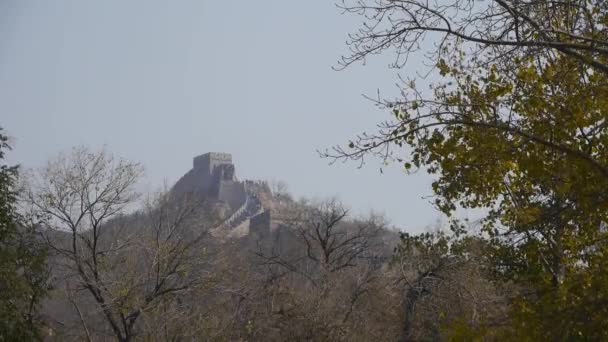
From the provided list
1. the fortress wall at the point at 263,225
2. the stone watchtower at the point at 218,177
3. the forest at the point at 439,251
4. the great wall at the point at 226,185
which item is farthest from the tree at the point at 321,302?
the stone watchtower at the point at 218,177

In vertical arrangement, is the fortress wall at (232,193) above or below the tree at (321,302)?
above

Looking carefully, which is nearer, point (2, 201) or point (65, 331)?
point (2, 201)

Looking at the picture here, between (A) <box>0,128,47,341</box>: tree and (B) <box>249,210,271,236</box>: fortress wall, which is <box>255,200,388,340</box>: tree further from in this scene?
(B) <box>249,210,271,236</box>: fortress wall

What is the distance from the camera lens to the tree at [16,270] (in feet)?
59.5

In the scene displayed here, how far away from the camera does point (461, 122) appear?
9.83 metres

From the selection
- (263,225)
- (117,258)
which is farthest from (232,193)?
(117,258)

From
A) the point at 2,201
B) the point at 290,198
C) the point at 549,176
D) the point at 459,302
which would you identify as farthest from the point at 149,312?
the point at 290,198

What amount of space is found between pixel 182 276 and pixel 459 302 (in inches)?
291

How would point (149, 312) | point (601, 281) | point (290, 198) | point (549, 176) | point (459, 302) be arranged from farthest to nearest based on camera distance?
point (290, 198) → point (149, 312) → point (459, 302) → point (549, 176) → point (601, 281)

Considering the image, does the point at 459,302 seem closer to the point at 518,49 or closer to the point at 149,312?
the point at 149,312

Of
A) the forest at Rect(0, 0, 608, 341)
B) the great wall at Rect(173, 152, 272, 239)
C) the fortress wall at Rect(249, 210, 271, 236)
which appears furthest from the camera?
the great wall at Rect(173, 152, 272, 239)

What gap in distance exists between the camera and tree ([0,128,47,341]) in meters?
18.1

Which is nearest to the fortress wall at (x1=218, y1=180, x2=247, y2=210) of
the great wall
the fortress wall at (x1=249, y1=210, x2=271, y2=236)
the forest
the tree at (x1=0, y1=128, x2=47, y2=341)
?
the great wall

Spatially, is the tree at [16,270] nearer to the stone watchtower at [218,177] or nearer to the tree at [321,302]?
the tree at [321,302]
